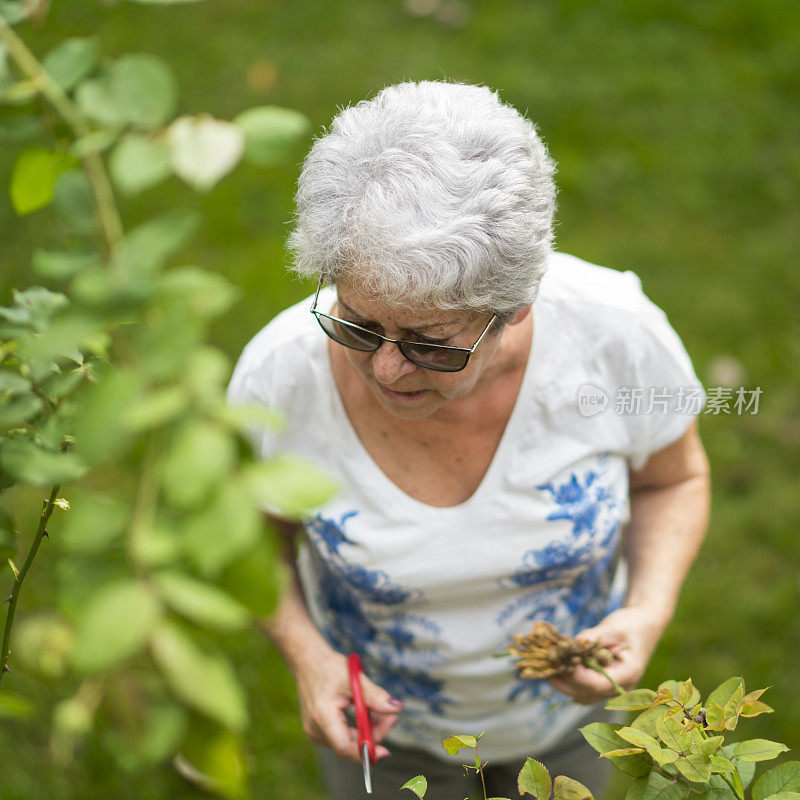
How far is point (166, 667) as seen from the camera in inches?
23.6

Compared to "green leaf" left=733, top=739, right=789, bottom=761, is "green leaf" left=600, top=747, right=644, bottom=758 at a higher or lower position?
lower

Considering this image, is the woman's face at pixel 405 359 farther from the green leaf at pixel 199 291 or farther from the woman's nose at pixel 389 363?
the green leaf at pixel 199 291

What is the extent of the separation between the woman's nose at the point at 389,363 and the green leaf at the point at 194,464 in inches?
36.9

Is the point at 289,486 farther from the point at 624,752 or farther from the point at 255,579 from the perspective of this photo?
the point at 624,752

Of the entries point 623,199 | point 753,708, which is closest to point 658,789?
point 753,708

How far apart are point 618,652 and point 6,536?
1.29 meters

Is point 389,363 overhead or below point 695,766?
overhead

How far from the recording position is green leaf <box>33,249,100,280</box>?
72 cm

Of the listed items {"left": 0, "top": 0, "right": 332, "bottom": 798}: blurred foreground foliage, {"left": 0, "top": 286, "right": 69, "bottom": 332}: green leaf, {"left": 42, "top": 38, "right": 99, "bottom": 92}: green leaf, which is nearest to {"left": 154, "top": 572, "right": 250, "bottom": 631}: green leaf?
{"left": 0, "top": 0, "right": 332, "bottom": 798}: blurred foreground foliage

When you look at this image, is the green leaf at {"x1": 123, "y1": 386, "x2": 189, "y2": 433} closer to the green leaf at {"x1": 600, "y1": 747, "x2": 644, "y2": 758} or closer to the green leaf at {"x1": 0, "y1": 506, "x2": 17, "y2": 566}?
the green leaf at {"x1": 0, "y1": 506, "x2": 17, "y2": 566}

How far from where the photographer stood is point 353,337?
160 centimetres

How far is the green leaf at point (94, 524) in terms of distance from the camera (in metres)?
0.66

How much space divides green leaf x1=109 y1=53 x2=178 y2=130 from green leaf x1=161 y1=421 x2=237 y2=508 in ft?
0.92

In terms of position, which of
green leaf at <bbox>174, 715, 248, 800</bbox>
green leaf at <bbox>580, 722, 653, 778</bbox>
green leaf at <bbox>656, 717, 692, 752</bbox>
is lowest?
green leaf at <bbox>580, 722, 653, 778</bbox>
